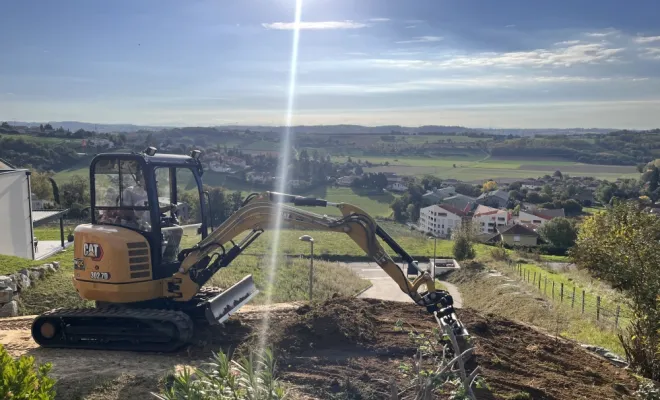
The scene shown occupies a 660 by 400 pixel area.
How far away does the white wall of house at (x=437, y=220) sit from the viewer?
175 ft

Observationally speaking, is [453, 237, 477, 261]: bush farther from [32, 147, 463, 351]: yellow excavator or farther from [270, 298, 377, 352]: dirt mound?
[32, 147, 463, 351]: yellow excavator

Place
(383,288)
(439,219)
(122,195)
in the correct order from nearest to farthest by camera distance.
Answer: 1. (122,195)
2. (383,288)
3. (439,219)

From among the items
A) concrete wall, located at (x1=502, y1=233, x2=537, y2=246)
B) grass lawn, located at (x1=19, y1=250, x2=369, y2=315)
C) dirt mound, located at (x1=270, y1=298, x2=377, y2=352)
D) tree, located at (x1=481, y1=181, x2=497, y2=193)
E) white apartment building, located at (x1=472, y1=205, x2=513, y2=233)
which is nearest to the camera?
dirt mound, located at (x1=270, y1=298, x2=377, y2=352)

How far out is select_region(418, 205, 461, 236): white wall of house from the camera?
53.2 metres

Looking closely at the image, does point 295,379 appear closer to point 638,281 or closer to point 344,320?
point 344,320

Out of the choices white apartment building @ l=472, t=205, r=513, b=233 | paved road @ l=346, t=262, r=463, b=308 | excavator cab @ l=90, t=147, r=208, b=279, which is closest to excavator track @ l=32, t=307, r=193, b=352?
excavator cab @ l=90, t=147, r=208, b=279

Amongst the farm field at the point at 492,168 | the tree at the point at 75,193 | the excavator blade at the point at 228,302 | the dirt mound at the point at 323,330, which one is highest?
the excavator blade at the point at 228,302

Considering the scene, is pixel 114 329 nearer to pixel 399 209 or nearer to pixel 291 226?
pixel 291 226

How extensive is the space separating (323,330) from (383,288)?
13.9 meters

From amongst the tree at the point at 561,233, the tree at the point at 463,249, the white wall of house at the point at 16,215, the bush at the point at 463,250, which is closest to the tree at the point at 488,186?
the tree at the point at 561,233

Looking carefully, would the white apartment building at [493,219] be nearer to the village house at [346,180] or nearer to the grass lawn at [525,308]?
the village house at [346,180]

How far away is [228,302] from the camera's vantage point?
1022 cm

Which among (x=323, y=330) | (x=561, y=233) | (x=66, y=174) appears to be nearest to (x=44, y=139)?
(x=66, y=174)

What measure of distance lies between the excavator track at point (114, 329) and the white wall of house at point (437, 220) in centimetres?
4544
